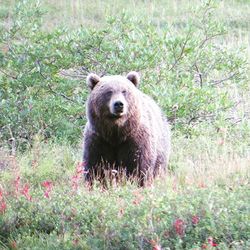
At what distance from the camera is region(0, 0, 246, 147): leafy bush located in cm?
1016

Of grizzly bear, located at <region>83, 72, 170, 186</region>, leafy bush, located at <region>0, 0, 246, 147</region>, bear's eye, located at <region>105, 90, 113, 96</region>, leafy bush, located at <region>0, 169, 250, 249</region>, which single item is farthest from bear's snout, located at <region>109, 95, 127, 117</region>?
leafy bush, located at <region>0, 0, 246, 147</region>

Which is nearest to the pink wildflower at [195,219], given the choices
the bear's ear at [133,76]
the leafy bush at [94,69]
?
the bear's ear at [133,76]

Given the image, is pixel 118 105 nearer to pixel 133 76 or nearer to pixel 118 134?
pixel 118 134

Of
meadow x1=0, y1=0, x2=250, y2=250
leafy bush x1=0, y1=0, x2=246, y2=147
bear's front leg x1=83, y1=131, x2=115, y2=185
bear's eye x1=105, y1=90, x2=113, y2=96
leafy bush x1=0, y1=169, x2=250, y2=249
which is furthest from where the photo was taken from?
leafy bush x1=0, y1=0, x2=246, y2=147

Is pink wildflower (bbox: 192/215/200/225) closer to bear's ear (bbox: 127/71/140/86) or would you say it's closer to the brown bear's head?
the brown bear's head

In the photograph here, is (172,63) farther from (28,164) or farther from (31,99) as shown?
(28,164)

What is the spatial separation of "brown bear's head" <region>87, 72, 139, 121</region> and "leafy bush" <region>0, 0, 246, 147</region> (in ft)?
6.63

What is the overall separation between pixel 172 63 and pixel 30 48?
222cm

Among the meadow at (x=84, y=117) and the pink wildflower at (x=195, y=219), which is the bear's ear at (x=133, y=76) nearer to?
the meadow at (x=84, y=117)

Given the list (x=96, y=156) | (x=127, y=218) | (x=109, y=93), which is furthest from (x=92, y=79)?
(x=127, y=218)

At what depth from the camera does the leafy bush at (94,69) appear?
10156 mm

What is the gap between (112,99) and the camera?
7625 millimetres

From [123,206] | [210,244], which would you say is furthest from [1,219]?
[210,244]

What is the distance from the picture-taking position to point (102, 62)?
10539 millimetres
